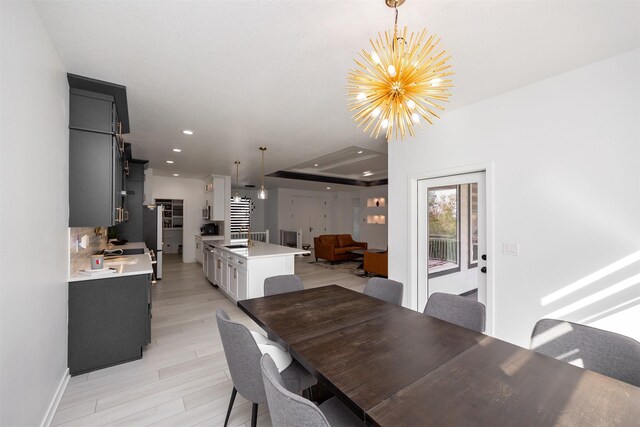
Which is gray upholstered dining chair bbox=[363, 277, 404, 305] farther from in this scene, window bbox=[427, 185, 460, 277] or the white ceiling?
the white ceiling

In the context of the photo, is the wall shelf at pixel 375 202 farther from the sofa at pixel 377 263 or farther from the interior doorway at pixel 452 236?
the interior doorway at pixel 452 236

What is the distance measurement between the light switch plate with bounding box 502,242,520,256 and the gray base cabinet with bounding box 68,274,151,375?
3627 mm

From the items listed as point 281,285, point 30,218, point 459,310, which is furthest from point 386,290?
point 30,218

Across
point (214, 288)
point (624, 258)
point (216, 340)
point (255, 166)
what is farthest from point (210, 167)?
point (624, 258)

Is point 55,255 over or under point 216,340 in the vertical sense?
over

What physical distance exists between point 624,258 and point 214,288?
5703 mm

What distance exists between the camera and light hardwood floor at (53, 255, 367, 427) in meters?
1.93

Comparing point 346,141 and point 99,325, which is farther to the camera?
point 346,141

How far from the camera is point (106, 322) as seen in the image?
256cm

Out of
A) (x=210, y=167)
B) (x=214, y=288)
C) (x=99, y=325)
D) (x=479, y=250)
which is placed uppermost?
(x=210, y=167)

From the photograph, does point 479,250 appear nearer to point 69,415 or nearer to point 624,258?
point 624,258

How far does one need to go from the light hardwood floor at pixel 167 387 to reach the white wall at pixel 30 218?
25cm

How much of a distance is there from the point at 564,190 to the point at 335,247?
21.8 feet

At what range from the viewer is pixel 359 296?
90.5 inches
